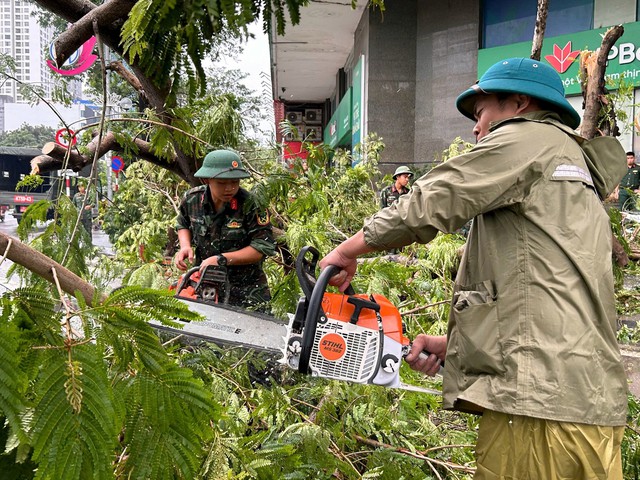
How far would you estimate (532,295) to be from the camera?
1606 millimetres

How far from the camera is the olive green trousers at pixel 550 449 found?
1.58 meters

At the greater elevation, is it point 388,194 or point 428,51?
point 428,51

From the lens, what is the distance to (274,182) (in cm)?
381

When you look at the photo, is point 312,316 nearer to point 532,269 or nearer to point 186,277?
point 532,269

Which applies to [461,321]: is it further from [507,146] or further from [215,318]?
[215,318]

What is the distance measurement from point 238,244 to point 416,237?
93.7 inches

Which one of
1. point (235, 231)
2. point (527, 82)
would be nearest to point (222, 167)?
point (235, 231)

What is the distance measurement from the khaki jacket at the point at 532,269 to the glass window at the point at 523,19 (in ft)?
38.8

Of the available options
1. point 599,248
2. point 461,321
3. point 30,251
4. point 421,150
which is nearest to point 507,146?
point 599,248

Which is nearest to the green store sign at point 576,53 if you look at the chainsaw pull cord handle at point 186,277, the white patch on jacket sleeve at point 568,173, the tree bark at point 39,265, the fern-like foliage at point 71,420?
the chainsaw pull cord handle at point 186,277

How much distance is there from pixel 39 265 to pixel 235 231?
8.13 feet

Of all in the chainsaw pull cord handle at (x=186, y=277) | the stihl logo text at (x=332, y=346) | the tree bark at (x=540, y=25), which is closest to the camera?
the stihl logo text at (x=332, y=346)

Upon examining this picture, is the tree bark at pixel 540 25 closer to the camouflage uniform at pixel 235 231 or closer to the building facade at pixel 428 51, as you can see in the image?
the camouflage uniform at pixel 235 231

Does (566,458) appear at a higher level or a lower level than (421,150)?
lower
